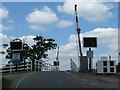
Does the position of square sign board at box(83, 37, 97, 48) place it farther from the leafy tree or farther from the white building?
the leafy tree

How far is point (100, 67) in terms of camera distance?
1447 inches

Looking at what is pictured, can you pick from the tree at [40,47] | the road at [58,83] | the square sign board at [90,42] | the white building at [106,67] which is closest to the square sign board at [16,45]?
the square sign board at [90,42]

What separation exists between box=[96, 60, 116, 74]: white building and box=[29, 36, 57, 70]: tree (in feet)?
167

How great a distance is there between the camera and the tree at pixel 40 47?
87688 millimetres

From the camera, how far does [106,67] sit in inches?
1451

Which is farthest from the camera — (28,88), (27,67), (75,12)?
(75,12)

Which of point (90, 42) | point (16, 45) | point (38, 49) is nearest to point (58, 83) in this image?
point (90, 42)

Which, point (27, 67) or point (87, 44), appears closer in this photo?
point (87, 44)

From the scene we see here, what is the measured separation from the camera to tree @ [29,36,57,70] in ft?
288

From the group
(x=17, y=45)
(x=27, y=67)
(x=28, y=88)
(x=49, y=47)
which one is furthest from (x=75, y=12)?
(x=28, y=88)

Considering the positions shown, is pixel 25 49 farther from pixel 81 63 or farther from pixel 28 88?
pixel 28 88

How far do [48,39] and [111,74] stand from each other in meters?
55.6

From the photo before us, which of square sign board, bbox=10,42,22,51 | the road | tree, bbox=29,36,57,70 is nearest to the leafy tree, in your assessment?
tree, bbox=29,36,57,70

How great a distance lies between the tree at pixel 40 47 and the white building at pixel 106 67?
50.9 m
